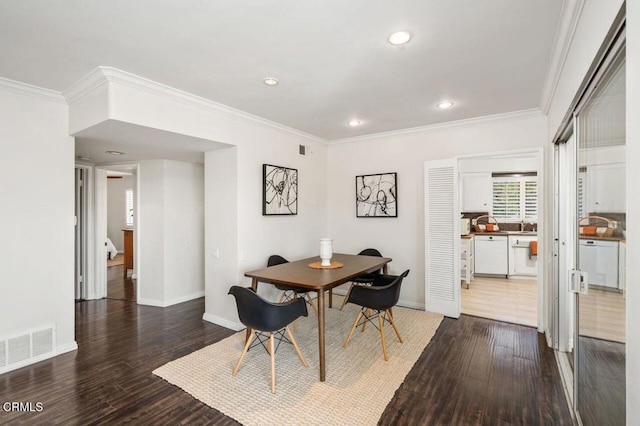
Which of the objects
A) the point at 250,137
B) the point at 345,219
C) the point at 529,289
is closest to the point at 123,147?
the point at 250,137

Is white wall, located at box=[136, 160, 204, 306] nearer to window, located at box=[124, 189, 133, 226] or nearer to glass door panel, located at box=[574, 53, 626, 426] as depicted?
A: glass door panel, located at box=[574, 53, 626, 426]

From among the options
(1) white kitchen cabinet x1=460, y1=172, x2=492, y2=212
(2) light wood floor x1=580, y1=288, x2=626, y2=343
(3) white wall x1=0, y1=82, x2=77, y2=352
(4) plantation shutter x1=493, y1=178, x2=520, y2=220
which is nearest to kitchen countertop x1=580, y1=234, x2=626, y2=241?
(2) light wood floor x1=580, y1=288, x2=626, y2=343

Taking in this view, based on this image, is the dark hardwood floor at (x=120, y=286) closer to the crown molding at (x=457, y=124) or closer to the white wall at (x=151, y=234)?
the white wall at (x=151, y=234)

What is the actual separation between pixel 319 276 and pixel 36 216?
276 cm

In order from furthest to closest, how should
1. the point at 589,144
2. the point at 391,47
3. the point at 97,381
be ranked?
the point at 97,381 < the point at 391,47 < the point at 589,144

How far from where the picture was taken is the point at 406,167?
15.0 feet

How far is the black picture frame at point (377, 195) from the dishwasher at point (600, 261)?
2817 mm

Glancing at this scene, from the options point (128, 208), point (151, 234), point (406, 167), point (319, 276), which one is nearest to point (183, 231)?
point (151, 234)

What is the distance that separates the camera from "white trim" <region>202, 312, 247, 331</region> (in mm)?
3738

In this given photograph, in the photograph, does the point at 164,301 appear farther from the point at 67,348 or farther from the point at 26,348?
the point at 26,348

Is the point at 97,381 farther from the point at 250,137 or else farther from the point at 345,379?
the point at 250,137

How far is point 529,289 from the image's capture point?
212 inches

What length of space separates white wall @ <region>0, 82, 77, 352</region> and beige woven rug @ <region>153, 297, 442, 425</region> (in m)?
1.39

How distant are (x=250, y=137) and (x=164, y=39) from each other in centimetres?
180
